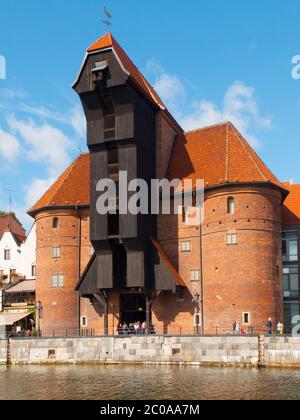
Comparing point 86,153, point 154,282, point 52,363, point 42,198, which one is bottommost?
point 52,363

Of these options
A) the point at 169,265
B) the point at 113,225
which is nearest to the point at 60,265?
the point at 113,225

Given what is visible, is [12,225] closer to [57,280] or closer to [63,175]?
[63,175]

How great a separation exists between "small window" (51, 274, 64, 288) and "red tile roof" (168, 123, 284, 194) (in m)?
11.8

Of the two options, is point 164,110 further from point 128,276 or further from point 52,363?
point 52,363

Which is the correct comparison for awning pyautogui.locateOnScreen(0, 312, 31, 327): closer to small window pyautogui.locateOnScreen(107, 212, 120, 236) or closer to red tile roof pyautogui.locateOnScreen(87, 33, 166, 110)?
small window pyautogui.locateOnScreen(107, 212, 120, 236)

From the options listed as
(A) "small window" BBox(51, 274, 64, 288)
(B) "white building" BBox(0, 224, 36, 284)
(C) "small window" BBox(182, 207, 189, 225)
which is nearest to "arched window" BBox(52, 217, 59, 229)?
(A) "small window" BBox(51, 274, 64, 288)

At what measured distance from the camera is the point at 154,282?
45.2 meters

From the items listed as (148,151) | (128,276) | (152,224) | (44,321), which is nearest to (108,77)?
(148,151)

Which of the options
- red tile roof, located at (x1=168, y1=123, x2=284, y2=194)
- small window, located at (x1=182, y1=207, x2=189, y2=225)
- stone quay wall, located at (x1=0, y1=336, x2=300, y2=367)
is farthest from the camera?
small window, located at (x1=182, y1=207, x2=189, y2=225)

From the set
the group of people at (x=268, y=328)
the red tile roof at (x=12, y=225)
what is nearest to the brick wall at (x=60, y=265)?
the group of people at (x=268, y=328)

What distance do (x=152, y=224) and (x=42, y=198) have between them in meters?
12.1

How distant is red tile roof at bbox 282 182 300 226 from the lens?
51344 mm
